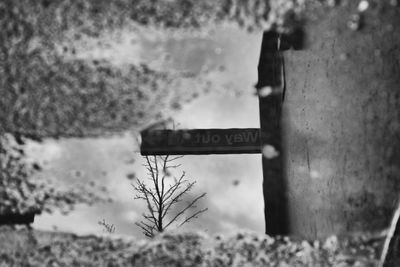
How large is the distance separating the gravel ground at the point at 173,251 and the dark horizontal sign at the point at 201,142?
79.4 inches

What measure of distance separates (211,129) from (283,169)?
0.85 m

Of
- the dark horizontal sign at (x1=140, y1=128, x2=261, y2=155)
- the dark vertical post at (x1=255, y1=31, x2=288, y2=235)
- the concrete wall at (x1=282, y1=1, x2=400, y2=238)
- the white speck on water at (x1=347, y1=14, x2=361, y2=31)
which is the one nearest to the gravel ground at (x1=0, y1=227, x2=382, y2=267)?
the concrete wall at (x1=282, y1=1, x2=400, y2=238)

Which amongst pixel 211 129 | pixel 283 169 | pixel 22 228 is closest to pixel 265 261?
pixel 22 228

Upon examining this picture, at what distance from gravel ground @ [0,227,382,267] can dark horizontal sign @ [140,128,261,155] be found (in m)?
2.02

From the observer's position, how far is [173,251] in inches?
27.2

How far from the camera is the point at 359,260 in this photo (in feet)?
2.34

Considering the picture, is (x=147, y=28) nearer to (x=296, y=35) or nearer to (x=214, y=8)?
(x=214, y=8)

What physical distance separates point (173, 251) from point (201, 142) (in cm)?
208

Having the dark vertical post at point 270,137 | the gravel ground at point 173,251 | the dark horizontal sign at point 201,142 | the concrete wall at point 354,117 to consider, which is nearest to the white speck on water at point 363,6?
the concrete wall at point 354,117

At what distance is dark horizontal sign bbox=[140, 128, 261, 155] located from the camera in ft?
9.08

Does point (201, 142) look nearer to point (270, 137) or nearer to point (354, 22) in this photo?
point (270, 137)

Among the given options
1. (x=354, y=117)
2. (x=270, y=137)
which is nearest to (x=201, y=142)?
(x=270, y=137)

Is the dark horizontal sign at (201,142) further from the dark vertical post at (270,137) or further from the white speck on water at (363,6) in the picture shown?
the white speck on water at (363,6)

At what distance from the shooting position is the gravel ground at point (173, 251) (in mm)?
664
